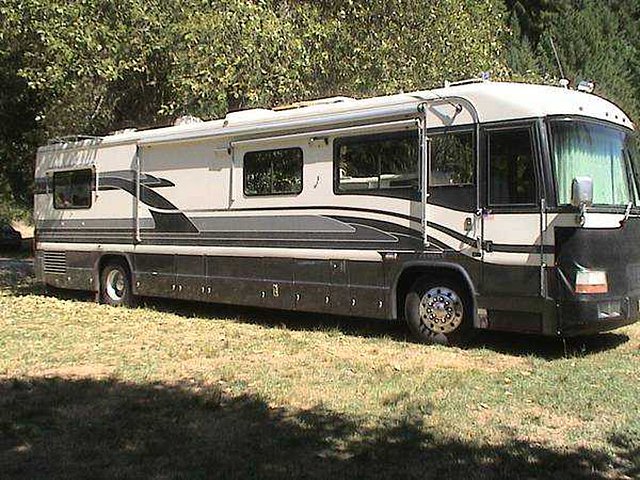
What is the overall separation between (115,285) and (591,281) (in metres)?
8.16

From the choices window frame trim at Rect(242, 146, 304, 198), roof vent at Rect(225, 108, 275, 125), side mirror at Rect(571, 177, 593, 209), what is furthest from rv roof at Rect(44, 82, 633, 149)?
side mirror at Rect(571, 177, 593, 209)

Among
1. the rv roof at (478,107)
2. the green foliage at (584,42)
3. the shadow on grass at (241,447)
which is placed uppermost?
the green foliage at (584,42)

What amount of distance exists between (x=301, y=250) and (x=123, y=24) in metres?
5.54

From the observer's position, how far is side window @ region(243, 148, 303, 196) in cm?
1005

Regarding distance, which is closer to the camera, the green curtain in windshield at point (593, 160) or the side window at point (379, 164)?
the green curtain in windshield at point (593, 160)

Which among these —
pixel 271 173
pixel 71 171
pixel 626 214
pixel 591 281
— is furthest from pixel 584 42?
pixel 591 281

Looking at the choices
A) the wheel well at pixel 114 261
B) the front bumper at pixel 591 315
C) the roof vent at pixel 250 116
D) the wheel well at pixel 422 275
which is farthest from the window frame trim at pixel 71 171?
the front bumper at pixel 591 315

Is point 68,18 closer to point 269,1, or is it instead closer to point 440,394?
point 269,1

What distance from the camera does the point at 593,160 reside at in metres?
8.25

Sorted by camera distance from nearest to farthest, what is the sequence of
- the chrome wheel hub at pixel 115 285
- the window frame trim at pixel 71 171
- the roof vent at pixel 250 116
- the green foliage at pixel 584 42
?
the roof vent at pixel 250 116 < the chrome wheel hub at pixel 115 285 < the window frame trim at pixel 71 171 < the green foliage at pixel 584 42

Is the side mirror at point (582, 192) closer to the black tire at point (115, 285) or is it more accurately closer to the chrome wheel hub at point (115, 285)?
the black tire at point (115, 285)

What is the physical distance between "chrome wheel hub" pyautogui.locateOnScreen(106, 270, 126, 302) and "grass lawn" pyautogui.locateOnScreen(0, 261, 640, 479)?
113 inches

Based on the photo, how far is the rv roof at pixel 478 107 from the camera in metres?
8.08

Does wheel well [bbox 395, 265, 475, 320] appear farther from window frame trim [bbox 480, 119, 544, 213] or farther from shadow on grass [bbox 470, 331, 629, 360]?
window frame trim [bbox 480, 119, 544, 213]
